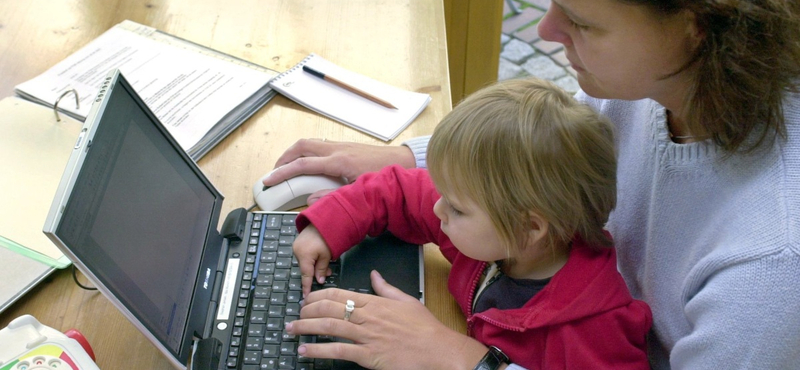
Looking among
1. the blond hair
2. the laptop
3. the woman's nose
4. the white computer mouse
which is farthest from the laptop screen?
the woman's nose

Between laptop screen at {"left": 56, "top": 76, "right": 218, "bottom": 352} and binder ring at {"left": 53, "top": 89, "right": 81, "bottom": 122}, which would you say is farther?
binder ring at {"left": 53, "top": 89, "right": 81, "bottom": 122}

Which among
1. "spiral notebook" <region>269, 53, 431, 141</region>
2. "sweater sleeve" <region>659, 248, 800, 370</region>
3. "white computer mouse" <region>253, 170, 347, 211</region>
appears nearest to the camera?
"sweater sleeve" <region>659, 248, 800, 370</region>

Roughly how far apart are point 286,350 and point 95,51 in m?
0.76

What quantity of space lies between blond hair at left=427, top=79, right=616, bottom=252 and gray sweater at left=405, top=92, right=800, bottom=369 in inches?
2.5

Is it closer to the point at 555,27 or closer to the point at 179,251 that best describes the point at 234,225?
the point at 179,251

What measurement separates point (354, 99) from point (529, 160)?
0.48m

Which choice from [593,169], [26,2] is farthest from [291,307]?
[26,2]

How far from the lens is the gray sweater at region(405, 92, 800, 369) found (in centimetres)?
58

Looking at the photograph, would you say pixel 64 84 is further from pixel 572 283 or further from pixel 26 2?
pixel 572 283

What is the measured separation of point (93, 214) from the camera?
2.01 ft

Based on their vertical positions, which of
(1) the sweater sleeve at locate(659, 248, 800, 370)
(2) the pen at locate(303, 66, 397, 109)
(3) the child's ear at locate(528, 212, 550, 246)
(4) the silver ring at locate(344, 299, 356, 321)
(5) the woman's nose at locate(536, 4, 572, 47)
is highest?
(5) the woman's nose at locate(536, 4, 572, 47)

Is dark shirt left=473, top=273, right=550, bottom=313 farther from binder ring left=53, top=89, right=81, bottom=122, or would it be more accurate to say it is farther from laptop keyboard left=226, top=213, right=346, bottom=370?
binder ring left=53, top=89, right=81, bottom=122

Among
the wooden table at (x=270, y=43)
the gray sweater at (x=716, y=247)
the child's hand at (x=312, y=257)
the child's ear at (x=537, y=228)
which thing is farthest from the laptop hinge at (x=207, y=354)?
the gray sweater at (x=716, y=247)

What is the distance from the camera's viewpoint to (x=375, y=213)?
87 centimetres
